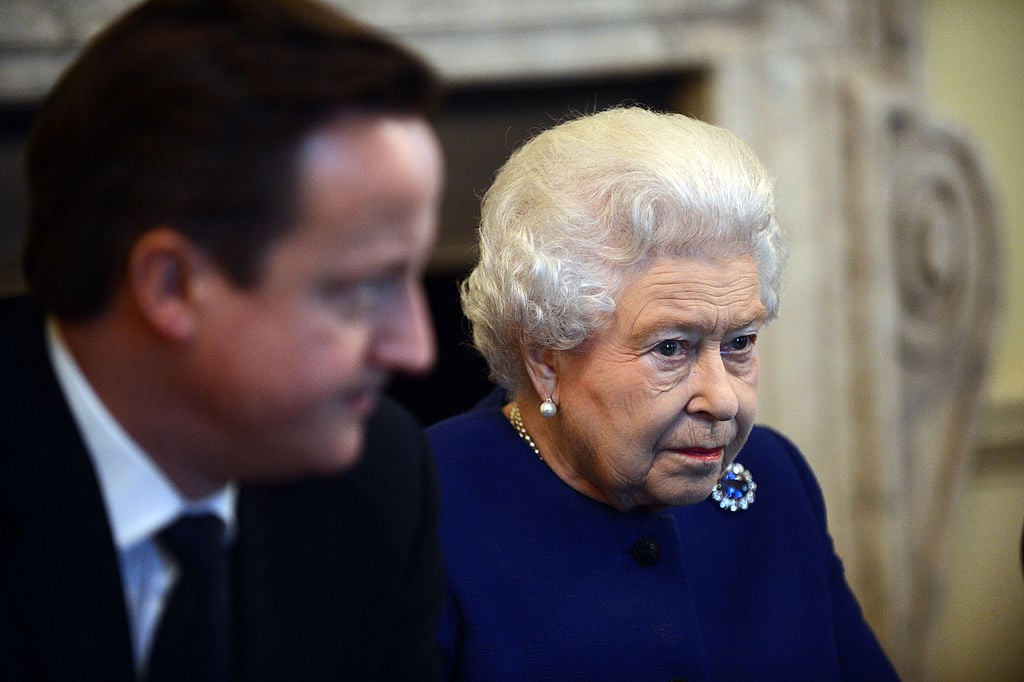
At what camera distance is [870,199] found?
12.0ft

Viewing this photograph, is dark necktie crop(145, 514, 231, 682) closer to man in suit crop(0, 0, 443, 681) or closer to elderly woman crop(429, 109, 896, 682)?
man in suit crop(0, 0, 443, 681)

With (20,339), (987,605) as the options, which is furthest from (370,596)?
(987,605)

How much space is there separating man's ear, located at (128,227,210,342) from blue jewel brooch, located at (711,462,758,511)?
1.20 m

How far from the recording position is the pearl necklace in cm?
188

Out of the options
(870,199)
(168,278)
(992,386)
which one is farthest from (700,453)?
(992,386)

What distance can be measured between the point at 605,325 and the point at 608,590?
44 centimetres

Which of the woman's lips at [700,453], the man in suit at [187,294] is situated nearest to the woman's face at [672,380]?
the woman's lips at [700,453]

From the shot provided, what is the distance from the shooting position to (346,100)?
0.95 metres

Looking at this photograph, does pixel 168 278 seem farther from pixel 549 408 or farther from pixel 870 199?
pixel 870 199

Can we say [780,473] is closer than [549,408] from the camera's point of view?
No

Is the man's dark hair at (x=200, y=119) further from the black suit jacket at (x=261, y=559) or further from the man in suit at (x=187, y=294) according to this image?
the black suit jacket at (x=261, y=559)

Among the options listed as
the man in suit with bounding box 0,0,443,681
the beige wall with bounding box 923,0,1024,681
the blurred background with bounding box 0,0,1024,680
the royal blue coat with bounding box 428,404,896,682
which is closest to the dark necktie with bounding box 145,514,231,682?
the man in suit with bounding box 0,0,443,681

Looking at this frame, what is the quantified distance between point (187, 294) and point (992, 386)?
3774 mm

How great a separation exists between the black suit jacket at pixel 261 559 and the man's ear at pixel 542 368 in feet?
1.37
